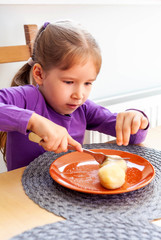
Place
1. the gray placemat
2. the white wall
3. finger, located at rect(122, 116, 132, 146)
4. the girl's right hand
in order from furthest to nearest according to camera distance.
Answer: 1. the white wall
2. finger, located at rect(122, 116, 132, 146)
3. the girl's right hand
4. the gray placemat

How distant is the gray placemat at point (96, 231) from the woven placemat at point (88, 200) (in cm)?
5

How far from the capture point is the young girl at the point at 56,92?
0.85m

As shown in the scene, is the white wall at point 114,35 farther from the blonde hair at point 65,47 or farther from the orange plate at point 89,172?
the orange plate at point 89,172

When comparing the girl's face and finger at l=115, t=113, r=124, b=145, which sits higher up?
the girl's face

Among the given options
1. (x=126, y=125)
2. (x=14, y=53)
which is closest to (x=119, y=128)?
(x=126, y=125)

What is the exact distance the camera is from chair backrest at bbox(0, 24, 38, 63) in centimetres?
124

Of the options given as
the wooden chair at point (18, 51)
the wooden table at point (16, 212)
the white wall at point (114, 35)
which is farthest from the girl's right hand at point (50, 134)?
the white wall at point (114, 35)

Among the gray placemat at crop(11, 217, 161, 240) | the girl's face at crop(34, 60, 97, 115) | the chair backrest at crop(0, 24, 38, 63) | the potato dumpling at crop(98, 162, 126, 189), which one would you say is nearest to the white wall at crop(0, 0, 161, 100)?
the chair backrest at crop(0, 24, 38, 63)

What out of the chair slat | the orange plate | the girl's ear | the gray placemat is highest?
the chair slat

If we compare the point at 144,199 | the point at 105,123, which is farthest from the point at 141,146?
the point at 144,199

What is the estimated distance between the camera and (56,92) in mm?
986

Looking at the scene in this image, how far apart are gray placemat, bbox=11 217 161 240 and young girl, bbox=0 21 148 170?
26 cm

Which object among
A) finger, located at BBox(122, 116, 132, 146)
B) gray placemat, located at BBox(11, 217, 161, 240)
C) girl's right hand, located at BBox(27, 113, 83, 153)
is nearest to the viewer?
gray placemat, located at BBox(11, 217, 161, 240)

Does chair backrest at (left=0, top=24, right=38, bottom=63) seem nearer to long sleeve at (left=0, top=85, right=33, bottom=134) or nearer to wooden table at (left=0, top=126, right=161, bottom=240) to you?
long sleeve at (left=0, top=85, right=33, bottom=134)
